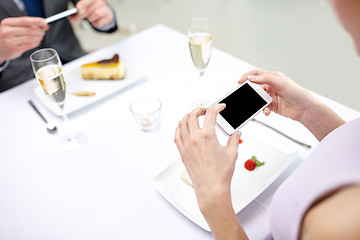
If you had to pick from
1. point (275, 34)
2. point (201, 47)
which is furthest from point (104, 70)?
point (275, 34)

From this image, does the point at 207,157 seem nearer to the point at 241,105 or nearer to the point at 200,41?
the point at 241,105

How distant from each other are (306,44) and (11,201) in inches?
106

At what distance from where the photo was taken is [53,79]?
0.87 meters

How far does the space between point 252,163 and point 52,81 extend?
24.8 inches

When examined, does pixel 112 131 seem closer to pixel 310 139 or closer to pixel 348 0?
pixel 310 139

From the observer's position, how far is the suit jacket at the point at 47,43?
1.32m

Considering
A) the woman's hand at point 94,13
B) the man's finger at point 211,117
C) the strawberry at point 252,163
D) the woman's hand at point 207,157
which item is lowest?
the strawberry at point 252,163

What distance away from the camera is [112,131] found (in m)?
0.98

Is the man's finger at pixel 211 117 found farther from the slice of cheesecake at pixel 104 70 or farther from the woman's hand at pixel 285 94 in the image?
the slice of cheesecake at pixel 104 70

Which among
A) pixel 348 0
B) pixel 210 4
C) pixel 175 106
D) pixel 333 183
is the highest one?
pixel 348 0

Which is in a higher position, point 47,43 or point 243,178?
point 243,178

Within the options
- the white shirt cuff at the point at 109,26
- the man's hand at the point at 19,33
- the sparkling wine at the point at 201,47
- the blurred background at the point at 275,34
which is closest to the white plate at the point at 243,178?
the sparkling wine at the point at 201,47

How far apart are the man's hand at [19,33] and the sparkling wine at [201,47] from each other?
57 centimetres

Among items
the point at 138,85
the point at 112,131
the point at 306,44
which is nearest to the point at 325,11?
the point at 306,44
